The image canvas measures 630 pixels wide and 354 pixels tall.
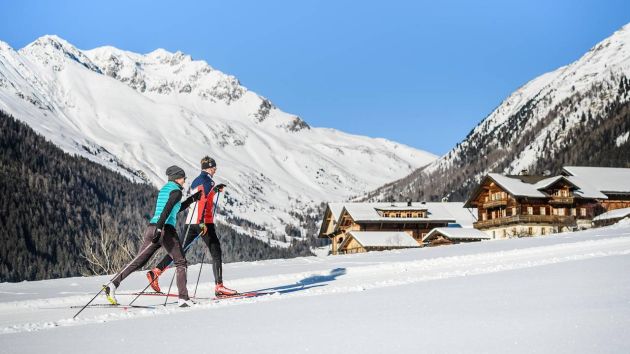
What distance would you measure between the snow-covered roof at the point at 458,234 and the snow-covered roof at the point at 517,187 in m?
5.23

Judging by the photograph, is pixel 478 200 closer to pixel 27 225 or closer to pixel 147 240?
pixel 147 240

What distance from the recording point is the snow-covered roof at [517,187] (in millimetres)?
67375

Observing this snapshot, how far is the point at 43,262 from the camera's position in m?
150

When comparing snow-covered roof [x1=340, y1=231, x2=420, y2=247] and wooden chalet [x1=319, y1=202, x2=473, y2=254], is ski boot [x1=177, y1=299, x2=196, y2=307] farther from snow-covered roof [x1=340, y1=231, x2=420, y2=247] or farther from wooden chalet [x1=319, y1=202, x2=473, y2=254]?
wooden chalet [x1=319, y1=202, x2=473, y2=254]

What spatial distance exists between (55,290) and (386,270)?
7558 millimetres

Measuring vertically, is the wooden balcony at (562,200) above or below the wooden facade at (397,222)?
above

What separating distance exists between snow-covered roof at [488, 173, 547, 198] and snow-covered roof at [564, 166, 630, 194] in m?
6.05

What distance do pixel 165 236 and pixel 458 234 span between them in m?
59.5

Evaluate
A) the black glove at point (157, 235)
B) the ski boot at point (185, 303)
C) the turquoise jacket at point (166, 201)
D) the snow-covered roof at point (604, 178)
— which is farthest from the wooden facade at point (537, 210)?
the ski boot at point (185, 303)

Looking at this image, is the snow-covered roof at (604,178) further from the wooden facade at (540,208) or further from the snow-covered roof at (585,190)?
the wooden facade at (540,208)

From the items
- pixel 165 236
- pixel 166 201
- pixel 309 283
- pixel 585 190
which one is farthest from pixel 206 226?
pixel 585 190

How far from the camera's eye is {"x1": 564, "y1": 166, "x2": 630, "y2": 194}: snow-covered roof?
7125 cm

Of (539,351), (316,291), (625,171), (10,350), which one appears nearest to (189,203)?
(316,291)

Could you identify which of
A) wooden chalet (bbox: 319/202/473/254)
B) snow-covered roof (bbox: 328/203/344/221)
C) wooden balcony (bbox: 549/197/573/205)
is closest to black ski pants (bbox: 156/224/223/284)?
wooden balcony (bbox: 549/197/573/205)
